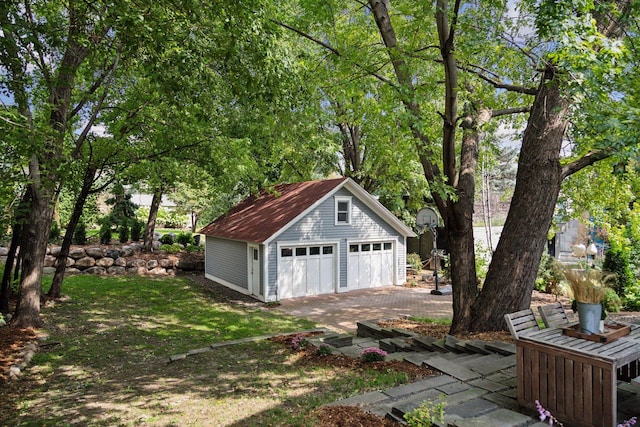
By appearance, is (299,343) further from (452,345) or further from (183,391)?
(452,345)

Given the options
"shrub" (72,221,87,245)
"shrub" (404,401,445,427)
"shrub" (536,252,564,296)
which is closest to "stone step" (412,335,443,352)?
"shrub" (404,401,445,427)

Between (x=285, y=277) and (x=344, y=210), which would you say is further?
(x=344, y=210)

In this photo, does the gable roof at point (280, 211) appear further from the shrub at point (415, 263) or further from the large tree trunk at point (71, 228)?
the large tree trunk at point (71, 228)

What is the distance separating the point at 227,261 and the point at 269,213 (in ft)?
9.31

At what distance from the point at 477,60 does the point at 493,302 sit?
4.71 m

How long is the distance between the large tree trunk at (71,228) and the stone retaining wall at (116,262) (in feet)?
18.0

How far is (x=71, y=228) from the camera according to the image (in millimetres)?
12445

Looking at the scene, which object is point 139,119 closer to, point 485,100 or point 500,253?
point 485,100

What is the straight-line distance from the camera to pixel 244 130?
47.9ft

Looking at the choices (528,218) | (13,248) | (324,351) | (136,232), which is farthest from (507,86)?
(136,232)

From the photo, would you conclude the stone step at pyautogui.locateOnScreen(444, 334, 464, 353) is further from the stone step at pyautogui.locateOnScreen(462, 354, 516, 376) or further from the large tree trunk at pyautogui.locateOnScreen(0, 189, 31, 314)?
the large tree trunk at pyautogui.locateOnScreen(0, 189, 31, 314)

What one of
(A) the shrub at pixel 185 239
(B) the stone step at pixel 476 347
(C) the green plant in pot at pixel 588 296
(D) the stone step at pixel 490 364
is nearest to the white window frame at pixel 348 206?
(B) the stone step at pixel 476 347

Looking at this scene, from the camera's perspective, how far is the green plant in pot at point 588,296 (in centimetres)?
403

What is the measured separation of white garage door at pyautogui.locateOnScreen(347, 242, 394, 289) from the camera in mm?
16000
